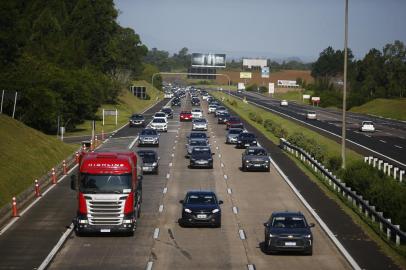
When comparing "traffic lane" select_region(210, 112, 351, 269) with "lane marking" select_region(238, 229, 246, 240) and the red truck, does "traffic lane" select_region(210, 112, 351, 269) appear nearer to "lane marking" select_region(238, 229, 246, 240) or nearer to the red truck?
"lane marking" select_region(238, 229, 246, 240)

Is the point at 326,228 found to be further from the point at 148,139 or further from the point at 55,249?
the point at 148,139

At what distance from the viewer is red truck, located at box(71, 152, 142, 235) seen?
1080 inches

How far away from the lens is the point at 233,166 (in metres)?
53.7

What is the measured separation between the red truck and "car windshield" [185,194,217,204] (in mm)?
3434

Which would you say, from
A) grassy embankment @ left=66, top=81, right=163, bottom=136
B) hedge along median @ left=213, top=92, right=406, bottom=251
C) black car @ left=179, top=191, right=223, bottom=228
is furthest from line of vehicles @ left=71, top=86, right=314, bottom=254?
grassy embankment @ left=66, top=81, right=163, bottom=136

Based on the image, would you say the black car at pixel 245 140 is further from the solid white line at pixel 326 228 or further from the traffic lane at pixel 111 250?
the traffic lane at pixel 111 250

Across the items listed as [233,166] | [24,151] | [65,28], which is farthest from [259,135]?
[65,28]

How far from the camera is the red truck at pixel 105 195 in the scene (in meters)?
27.4

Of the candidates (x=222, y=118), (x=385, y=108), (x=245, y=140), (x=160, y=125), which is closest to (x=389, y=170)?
(x=245, y=140)

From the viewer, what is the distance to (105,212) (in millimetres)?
27469

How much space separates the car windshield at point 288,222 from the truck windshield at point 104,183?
17.0 ft

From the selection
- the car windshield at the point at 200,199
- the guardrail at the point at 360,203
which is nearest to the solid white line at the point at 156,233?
the car windshield at the point at 200,199

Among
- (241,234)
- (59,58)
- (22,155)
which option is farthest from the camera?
(59,58)

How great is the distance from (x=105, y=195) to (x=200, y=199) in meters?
5.04
